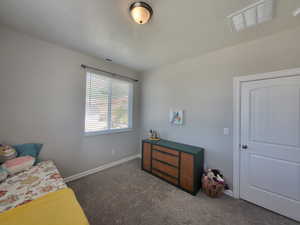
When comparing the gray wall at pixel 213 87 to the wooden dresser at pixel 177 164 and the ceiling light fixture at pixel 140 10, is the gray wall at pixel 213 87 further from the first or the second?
the ceiling light fixture at pixel 140 10

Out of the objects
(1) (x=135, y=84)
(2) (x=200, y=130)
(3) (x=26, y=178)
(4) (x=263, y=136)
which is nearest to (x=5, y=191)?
(3) (x=26, y=178)

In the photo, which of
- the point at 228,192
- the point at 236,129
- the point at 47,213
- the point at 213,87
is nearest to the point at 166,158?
the point at 228,192

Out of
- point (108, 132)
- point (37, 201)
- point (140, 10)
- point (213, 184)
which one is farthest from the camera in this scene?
point (108, 132)

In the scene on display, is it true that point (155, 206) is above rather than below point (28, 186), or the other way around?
below

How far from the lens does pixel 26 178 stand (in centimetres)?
149

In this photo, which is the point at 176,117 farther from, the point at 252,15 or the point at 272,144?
the point at 252,15

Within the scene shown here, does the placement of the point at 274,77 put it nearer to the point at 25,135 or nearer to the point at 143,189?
the point at 143,189

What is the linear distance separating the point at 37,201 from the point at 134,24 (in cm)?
231

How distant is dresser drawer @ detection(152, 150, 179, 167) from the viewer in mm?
2361

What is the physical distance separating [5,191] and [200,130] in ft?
9.63

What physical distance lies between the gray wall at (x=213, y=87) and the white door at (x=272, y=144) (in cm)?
22

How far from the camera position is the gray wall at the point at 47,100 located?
186 cm

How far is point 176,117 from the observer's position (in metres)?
2.88

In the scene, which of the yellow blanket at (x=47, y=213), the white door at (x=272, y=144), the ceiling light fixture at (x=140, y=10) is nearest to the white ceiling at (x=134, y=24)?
the ceiling light fixture at (x=140, y=10)
